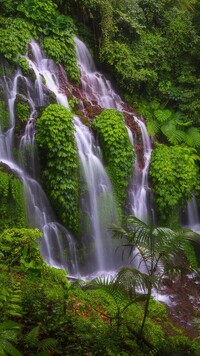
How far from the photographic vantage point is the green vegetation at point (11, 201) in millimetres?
7879

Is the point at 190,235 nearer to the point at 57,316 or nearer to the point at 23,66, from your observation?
the point at 57,316

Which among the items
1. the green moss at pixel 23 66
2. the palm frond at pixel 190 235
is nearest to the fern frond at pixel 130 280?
the palm frond at pixel 190 235

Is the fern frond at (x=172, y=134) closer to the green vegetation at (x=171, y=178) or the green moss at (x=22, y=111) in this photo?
the green vegetation at (x=171, y=178)

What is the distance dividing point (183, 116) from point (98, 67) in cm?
358

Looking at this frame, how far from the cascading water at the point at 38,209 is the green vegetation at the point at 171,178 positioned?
3231mm

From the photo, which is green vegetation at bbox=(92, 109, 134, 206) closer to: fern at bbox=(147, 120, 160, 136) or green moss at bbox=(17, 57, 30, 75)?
fern at bbox=(147, 120, 160, 136)

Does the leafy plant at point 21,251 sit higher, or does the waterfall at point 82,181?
the waterfall at point 82,181

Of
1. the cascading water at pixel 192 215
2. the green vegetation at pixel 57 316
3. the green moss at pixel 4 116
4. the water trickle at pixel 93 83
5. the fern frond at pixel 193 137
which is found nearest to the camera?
the green vegetation at pixel 57 316

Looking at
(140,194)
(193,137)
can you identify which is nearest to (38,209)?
(140,194)

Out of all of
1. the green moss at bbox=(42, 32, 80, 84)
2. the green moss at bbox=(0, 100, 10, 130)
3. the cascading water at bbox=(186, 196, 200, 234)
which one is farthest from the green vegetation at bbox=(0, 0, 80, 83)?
the cascading water at bbox=(186, 196, 200, 234)

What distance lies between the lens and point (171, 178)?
431 inches

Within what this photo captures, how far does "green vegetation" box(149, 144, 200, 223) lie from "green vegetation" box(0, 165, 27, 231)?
4.39 metres

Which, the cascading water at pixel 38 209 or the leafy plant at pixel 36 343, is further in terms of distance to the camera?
the cascading water at pixel 38 209

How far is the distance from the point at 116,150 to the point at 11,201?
11.7ft
